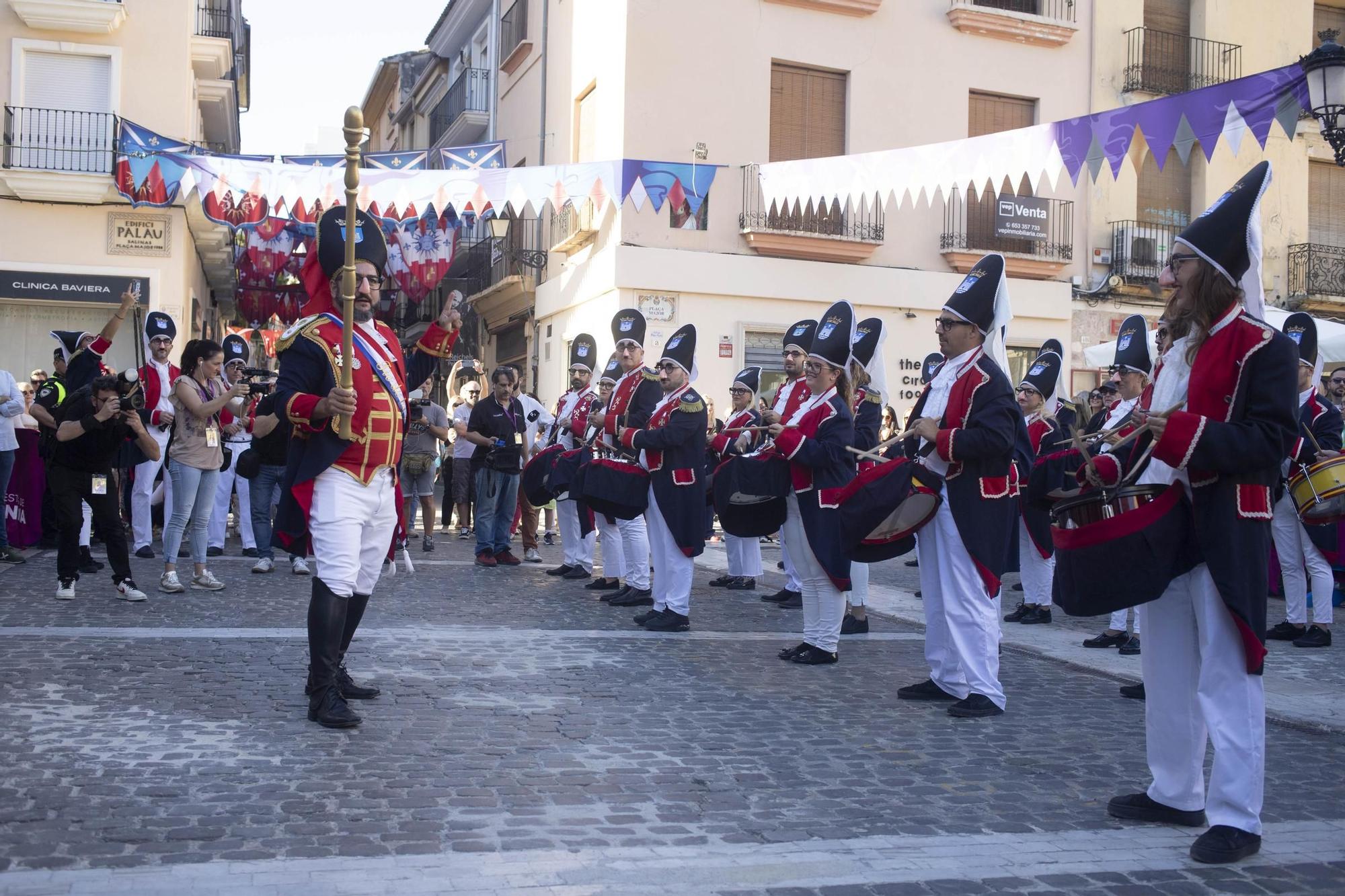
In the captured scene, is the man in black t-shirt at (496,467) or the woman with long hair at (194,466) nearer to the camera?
the woman with long hair at (194,466)

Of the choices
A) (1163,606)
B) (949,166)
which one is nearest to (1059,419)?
(949,166)

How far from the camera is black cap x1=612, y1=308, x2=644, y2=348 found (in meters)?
10.8

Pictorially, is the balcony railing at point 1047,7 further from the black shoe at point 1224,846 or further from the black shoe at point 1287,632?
the black shoe at point 1224,846

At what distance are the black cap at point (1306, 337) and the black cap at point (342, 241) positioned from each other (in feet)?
19.5

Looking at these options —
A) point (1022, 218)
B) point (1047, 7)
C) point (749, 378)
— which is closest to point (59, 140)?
point (749, 378)

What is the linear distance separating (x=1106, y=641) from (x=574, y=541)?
5.39 metres

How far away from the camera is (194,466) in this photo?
10.2 metres

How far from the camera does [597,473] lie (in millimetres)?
10102

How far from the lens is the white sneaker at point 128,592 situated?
9391 mm

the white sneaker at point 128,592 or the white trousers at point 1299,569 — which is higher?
the white trousers at point 1299,569

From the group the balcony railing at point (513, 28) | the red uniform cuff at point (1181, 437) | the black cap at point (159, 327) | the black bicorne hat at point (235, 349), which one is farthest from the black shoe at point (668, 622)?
the balcony railing at point (513, 28)

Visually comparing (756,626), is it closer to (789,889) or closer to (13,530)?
(789,889)

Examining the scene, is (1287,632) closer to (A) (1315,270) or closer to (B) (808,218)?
(B) (808,218)

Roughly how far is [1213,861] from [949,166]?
25.6ft
